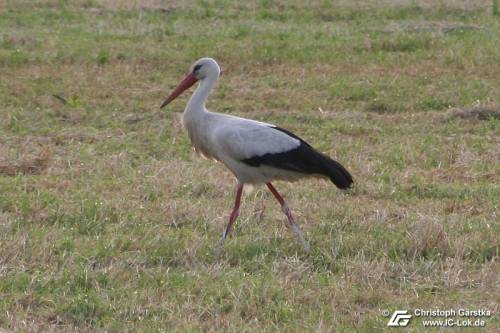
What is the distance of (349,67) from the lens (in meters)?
12.9

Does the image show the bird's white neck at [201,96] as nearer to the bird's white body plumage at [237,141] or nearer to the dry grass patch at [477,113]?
the bird's white body plumage at [237,141]

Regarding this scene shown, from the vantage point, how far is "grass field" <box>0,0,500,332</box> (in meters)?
5.38

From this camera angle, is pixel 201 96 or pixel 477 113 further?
pixel 477 113

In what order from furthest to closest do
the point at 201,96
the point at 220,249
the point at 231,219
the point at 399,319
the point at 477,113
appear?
the point at 477,113, the point at 201,96, the point at 231,219, the point at 220,249, the point at 399,319

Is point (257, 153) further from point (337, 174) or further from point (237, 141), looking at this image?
point (337, 174)

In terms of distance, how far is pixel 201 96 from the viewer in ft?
23.1

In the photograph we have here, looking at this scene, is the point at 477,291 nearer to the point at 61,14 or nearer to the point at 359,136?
the point at 359,136

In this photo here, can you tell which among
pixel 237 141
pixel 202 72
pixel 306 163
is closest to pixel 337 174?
pixel 306 163

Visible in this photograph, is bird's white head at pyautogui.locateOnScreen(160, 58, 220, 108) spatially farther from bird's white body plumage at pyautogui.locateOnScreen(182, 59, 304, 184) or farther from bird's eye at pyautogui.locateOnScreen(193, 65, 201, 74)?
bird's white body plumage at pyautogui.locateOnScreen(182, 59, 304, 184)

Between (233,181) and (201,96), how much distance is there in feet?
3.71

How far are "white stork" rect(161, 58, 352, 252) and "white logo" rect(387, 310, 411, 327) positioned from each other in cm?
133

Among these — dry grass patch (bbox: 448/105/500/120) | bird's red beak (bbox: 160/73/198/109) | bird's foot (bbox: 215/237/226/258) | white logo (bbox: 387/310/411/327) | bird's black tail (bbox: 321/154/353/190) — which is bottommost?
dry grass patch (bbox: 448/105/500/120)

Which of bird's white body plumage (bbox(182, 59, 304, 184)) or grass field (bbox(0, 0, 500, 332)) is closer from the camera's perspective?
grass field (bbox(0, 0, 500, 332))

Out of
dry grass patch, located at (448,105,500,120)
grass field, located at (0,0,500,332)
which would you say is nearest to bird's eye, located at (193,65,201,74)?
grass field, located at (0,0,500,332)
